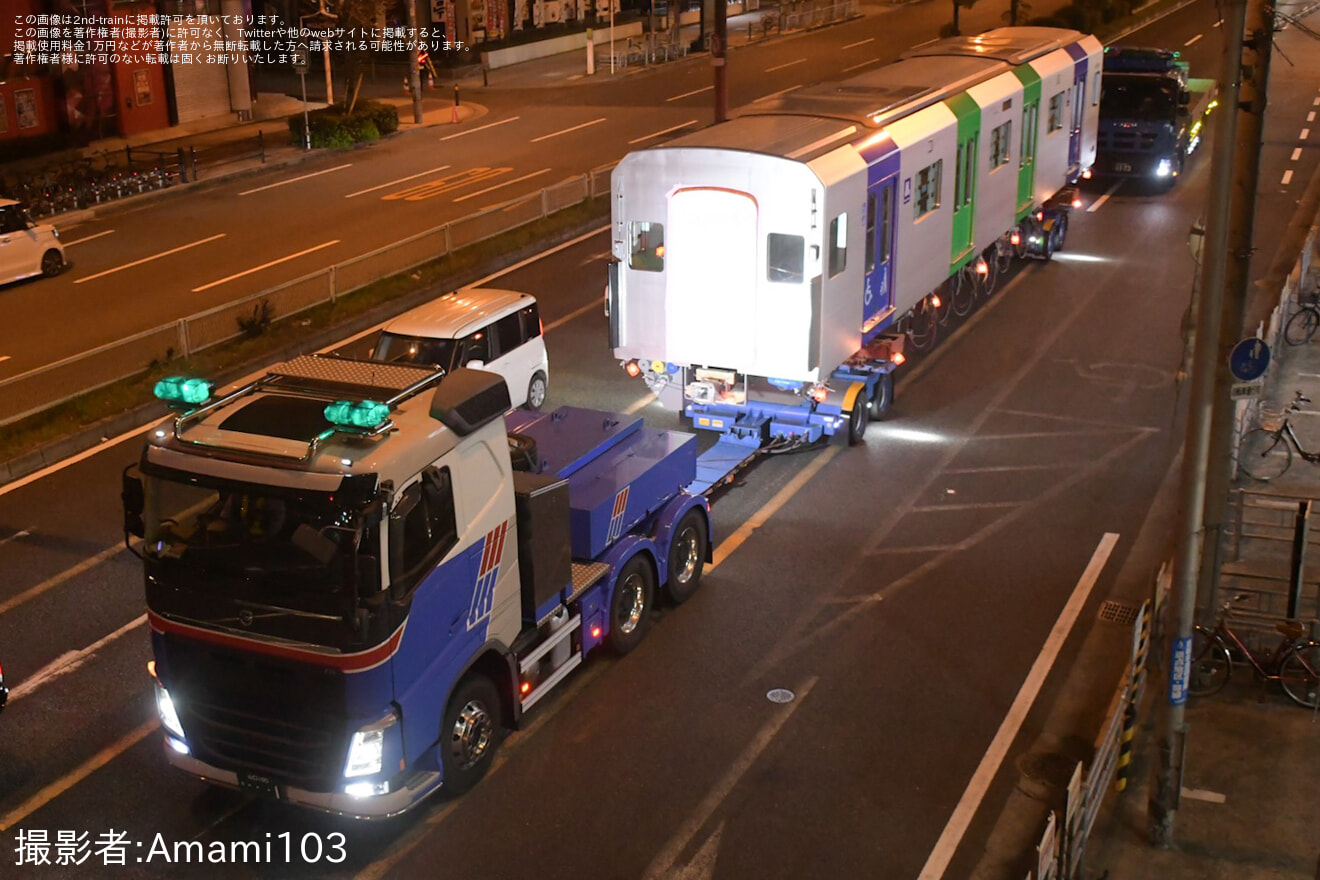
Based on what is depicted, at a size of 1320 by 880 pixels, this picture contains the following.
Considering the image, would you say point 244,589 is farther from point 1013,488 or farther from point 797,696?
point 1013,488

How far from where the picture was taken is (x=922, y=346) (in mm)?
21125

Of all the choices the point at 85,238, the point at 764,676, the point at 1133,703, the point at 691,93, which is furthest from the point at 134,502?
the point at 691,93

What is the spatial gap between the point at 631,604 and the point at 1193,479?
16.2ft

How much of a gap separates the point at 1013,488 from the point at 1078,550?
1661 millimetres

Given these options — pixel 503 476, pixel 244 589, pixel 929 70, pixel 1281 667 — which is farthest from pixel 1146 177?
pixel 244 589

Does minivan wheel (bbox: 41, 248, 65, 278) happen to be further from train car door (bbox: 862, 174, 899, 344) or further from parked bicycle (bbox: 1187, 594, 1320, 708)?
parked bicycle (bbox: 1187, 594, 1320, 708)

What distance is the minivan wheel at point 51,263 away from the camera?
→ 25.5 metres

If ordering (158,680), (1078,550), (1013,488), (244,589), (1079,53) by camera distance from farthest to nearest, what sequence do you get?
1. (1079,53)
2. (1013,488)
3. (1078,550)
4. (158,680)
5. (244,589)

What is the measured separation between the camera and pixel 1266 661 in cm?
1177

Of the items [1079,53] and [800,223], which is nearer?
[800,223]

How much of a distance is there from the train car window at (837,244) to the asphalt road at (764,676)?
2.47 metres

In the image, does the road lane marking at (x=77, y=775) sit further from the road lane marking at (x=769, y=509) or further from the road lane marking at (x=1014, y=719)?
the road lane marking at (x=1014, y=719)

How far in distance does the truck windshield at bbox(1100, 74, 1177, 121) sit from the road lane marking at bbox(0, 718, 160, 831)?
1007 inches

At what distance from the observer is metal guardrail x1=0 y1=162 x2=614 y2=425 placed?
18.3 metres
